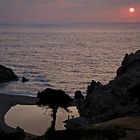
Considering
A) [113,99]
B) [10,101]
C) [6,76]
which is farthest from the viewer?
[6,76]

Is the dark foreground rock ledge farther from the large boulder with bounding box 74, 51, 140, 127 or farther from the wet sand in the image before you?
the wet sand

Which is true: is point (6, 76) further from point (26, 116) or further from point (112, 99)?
point (112, 99)

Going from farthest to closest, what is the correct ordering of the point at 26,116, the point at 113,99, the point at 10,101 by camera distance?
the point at 10,101 < the point at 26,116 < the point at 113,99

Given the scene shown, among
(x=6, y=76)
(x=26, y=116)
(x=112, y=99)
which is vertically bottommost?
(x=6, y=76)

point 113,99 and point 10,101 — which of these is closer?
point 113,99

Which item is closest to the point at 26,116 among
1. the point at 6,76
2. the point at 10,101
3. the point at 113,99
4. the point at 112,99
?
the point at 10,101

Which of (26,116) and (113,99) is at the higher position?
(113,99)

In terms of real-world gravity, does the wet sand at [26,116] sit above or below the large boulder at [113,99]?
below

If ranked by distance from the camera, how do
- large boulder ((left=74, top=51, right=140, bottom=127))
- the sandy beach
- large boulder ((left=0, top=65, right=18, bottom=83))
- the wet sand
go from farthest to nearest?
large boulder ((left=0, top=65, right=18, bottom=83)), the sandy beach, the wet sand, large boulder ((left=74, top=51, right=140, bottom=127))

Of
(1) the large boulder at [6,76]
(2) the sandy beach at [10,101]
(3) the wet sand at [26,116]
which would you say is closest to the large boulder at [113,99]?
(3) the wet sand at [26,116]

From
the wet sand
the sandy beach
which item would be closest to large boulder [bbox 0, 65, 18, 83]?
the sandy beach

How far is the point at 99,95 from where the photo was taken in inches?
2141

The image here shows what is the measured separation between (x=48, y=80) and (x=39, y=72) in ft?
57.4

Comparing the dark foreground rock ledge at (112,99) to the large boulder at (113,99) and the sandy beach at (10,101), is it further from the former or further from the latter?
the sandy beach at (10,101)
